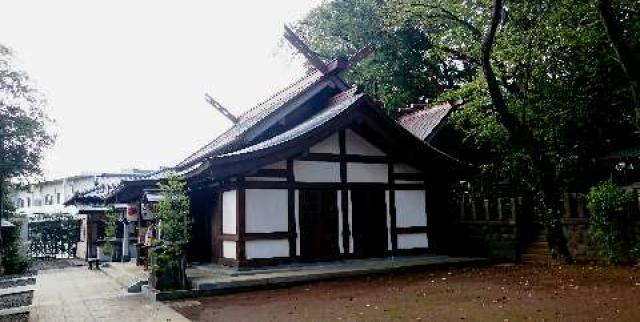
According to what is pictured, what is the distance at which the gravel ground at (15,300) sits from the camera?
1074 cm

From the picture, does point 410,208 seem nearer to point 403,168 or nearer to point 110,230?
point 403,168

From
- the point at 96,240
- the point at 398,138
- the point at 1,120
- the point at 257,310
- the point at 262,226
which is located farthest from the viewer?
the point at 96,240

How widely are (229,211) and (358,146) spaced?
13.5 ft

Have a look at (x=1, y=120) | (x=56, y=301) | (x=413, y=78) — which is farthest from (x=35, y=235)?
(x=413, y=78)

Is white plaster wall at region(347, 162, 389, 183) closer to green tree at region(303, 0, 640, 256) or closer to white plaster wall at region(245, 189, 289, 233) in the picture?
white plaster wall at region(245, 189, 289, 233)

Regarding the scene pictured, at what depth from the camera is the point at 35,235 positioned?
28875 mm

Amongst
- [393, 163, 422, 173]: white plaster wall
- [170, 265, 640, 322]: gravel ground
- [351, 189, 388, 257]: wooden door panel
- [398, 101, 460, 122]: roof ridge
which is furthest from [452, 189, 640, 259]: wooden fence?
[398, 101, 460, 122]: roof ridge

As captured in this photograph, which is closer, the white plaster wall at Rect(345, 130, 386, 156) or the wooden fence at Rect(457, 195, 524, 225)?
the white plaster wall at Rect(345, 130, 386, 156)

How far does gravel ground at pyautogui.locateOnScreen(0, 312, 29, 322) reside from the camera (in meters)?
8.76

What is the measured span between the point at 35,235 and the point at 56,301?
71.8ft

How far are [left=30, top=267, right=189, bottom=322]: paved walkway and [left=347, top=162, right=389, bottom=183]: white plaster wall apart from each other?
629 centimetres

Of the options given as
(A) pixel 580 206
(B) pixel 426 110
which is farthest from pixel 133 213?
(A) pixel 580 206

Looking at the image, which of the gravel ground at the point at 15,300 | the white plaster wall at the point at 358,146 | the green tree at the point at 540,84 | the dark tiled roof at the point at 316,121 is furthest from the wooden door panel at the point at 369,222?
the gravel ground at the point at 15,300

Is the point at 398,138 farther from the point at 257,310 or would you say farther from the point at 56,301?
the point at 56,301
